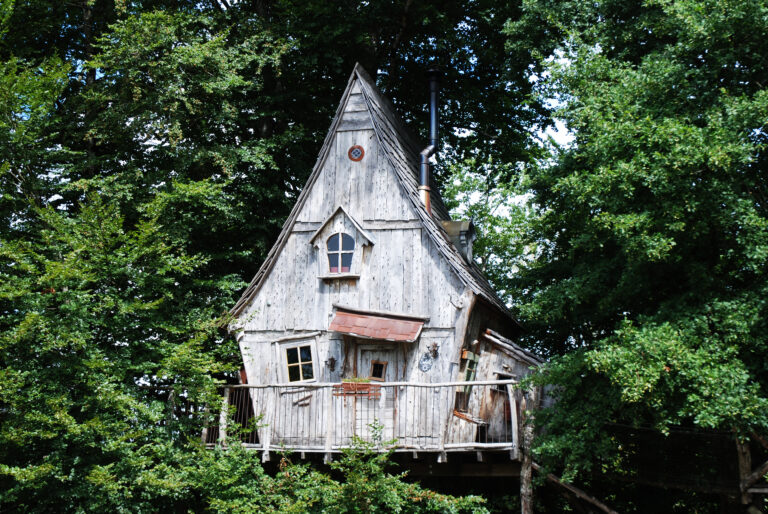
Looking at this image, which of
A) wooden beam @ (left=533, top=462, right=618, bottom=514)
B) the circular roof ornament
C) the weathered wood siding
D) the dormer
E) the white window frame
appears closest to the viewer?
wooden beam @ (left=533, top=462, right=618, bottom=514)

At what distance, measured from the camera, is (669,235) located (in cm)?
1227

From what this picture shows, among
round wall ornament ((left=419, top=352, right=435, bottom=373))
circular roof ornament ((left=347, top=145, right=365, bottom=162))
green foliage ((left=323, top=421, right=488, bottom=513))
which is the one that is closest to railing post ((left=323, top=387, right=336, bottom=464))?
green foliage ((left=323, top=421, right=488, bottom=513))

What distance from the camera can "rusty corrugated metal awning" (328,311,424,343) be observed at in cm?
1492

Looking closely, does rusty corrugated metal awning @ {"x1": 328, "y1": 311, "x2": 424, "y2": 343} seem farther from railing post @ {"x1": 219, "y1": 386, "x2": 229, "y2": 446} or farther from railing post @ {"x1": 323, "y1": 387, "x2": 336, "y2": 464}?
railing post @ {"x1": 219, "y1": 386, "x2": 229, "y2": 446}

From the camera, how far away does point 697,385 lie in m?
11.0

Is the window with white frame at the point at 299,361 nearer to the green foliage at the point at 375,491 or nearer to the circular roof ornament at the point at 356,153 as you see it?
the green foliage at the point at 375,491

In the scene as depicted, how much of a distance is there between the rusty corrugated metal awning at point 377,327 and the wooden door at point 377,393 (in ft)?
1.76

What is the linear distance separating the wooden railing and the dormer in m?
2.51

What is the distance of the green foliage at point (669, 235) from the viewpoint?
36.9 ft

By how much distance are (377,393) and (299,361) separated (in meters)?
1.99

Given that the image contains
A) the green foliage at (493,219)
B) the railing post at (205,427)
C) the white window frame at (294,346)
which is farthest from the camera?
the green foliage at (493,219)

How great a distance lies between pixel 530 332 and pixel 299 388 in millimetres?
6919

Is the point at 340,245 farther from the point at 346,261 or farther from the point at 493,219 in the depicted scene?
the point at 493,219

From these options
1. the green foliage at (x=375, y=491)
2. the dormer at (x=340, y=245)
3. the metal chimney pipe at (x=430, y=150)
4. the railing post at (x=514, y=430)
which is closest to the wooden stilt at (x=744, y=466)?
the railing post at (x=514, y=430)
